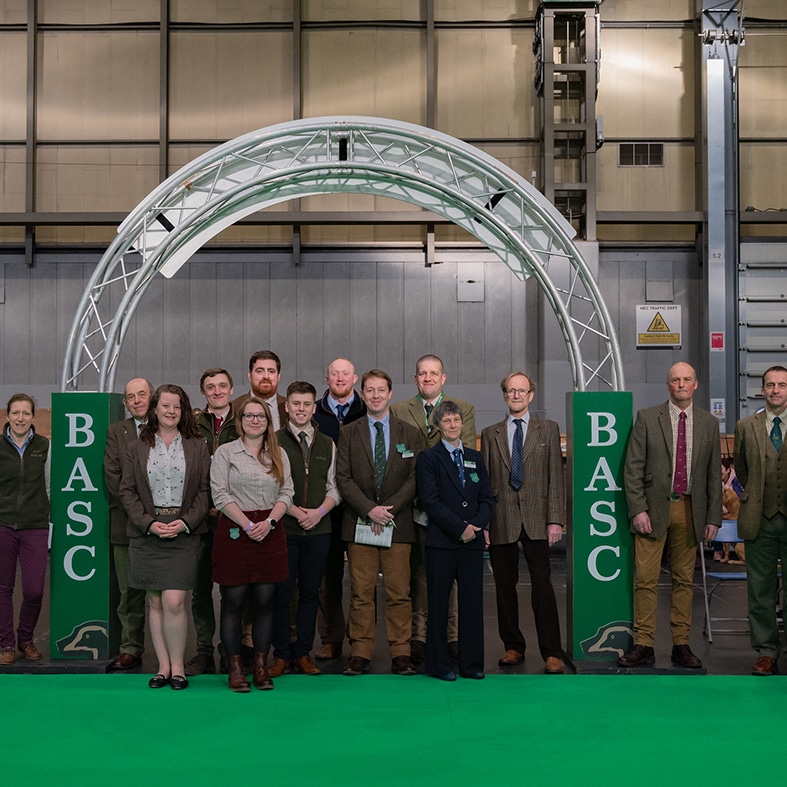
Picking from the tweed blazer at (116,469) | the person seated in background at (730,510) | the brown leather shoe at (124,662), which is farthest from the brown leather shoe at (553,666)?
the person seated in background at (730,510)

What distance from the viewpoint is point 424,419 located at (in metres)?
5.32

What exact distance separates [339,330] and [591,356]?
3687 mm

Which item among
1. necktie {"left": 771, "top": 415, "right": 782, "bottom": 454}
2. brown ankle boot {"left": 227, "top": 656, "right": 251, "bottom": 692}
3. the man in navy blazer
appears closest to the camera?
brown ankle boot {"left": 227, "top": 656, "right": 251, "bottom": 692}

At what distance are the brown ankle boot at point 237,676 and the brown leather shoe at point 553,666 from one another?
66.9 inches

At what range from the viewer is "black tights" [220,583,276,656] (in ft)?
14.9

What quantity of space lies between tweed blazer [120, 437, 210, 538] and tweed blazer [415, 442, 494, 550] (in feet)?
3.95

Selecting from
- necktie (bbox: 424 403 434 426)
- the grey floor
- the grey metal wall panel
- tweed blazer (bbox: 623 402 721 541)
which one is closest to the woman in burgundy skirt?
the grey floor

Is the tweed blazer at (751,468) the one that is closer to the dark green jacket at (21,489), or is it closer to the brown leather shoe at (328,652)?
the brown leather shoe at (328,652)

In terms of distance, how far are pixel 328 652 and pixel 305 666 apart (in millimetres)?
379

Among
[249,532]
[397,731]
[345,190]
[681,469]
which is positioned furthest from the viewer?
[345,190]

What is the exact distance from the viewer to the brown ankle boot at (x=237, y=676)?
4.48m

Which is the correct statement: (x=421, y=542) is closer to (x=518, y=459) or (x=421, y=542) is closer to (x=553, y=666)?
(x=518, y=459)

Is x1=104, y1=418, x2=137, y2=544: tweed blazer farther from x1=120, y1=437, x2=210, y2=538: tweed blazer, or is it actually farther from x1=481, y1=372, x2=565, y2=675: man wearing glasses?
x1=481, y1=372, x2=565, y2=675: man wearing glasses

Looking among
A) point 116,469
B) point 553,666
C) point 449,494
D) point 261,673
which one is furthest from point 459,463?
point 116,469
